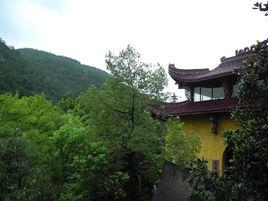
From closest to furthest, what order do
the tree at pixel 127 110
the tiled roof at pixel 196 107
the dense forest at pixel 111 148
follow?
the dense forest at pixel 111 148, the tree at pixel 127 110, the tiled roof at pixel 196 107

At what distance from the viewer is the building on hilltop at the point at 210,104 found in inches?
719

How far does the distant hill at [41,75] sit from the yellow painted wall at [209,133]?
39.4ft

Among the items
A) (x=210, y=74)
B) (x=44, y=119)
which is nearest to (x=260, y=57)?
(x=210, y=74)

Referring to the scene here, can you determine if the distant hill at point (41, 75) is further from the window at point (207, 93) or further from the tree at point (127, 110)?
the tree at point (127, 110)

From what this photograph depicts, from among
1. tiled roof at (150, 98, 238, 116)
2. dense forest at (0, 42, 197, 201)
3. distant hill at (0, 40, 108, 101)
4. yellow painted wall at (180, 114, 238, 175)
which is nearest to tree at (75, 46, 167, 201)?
dense forest at (0, 42, 197, 201)

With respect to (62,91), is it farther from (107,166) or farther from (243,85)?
(243,85)

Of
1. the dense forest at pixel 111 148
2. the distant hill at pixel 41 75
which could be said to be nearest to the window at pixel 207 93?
the dense forest at pixel 111 148

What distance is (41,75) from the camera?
175 feet

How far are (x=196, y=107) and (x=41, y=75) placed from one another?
36506 mm

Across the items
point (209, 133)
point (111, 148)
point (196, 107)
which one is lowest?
point (111, 148)

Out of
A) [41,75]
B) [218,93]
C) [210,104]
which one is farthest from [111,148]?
[41,75]

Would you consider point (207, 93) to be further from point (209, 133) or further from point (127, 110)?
point (127, 110)

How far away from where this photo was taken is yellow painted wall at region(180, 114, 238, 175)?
18469 millimetres

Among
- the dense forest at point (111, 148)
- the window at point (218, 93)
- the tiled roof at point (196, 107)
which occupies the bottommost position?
the dense forest at point (111, 148)
